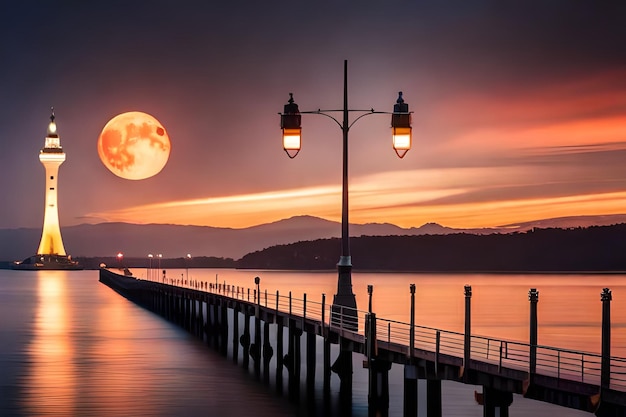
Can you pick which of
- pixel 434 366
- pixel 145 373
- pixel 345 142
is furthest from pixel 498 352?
pixel 434 366

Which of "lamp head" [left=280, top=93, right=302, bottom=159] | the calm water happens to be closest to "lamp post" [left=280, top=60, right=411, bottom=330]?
"lamp head" [left=280, top=93, right=302, bottom=159]

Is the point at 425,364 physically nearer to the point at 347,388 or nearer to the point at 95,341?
the point at 347,388

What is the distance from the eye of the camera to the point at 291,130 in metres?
31.8

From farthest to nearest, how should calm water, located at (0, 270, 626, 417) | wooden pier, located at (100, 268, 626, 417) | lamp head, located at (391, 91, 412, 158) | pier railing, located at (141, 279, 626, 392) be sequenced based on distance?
calm water, located at (0, 270, 626, 417)
lamp head, located at (391, 91, 412, 158)
pier railing, located at (141, 279, 626, 392)
wooden pier, located at (100, 268, 626, 417)

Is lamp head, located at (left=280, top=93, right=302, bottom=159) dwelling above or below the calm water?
above

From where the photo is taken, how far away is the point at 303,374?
44.7 meters

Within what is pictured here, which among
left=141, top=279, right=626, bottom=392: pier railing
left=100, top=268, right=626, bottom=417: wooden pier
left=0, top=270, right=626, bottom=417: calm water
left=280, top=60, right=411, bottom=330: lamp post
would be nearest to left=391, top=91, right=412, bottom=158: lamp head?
left=280, top=60, right=411, bottom=330: lamp post

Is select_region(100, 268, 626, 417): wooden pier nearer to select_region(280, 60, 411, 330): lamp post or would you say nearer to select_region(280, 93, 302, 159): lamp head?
select_region(280, 60, 411, 330): lamp post

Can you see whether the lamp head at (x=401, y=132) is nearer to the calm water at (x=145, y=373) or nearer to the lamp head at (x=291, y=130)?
the lamp head at (x=291, y=130)

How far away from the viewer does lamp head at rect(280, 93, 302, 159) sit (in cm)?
3175

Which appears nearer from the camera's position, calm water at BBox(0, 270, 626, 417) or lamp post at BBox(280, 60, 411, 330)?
lamp post at BBox(280, 60, 411, 330)

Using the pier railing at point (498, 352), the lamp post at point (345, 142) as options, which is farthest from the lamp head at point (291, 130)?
the pier railing at point (498, 352)

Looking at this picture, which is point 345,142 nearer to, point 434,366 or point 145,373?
point 434,366

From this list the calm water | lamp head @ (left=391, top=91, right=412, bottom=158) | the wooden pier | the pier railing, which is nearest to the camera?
the wooden pier
